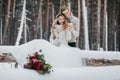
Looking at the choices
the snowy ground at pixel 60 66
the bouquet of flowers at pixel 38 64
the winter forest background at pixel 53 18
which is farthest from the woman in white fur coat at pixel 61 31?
the winter forest background at pixel 53 18

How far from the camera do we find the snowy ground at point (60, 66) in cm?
310

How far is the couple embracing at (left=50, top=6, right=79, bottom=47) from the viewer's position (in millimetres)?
4113

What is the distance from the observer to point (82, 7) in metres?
7.08

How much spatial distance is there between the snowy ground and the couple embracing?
0.37 metres

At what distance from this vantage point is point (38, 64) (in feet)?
10.5

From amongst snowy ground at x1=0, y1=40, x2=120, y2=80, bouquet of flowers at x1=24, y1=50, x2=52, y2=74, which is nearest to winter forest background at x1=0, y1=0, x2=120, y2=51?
snowy ground at x1=0, y1=40, x2=120, y2=80

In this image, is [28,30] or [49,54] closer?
[49,54]

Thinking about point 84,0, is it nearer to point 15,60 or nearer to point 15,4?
point 15,4

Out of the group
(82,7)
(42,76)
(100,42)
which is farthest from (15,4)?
(42,76)

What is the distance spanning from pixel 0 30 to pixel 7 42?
335mm

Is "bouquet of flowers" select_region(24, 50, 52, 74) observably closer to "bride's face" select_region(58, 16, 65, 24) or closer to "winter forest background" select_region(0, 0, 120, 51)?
"bride's face" select_region(58, 16, 65, 24)

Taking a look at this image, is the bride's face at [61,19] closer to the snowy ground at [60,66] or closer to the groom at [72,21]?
the groom at [72,21]

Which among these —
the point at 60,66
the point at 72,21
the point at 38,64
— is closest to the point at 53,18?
the point at 72,21

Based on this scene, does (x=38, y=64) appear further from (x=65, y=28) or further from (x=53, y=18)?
(x=53, y=18)
